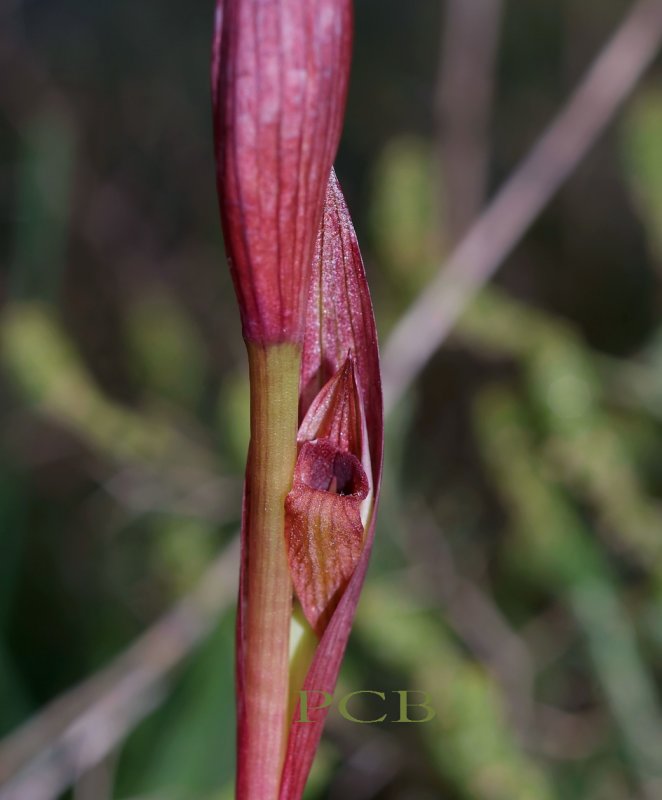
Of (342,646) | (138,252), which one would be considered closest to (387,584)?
(342,646)

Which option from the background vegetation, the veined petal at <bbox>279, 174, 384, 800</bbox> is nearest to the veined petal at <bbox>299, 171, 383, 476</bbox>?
the veined petal at <bbox>279, 174, 384, 800</bbox>

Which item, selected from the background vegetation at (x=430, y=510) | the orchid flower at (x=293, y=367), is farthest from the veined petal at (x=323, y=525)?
the background vegetation at (x=430, y=510)

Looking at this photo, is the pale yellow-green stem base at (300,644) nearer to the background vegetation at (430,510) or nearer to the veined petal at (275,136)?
the veined petal at (275,136)

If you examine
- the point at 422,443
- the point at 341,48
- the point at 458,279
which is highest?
the point at 341,48

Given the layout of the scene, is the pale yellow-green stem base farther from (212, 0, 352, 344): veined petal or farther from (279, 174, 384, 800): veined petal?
(212, 0, 352, 344): veined petal

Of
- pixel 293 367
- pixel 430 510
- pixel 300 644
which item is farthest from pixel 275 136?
pixel 430 510

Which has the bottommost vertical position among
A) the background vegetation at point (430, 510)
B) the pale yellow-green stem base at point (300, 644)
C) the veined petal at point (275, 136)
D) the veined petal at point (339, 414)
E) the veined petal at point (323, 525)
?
the background vegetation at point (430, 510)

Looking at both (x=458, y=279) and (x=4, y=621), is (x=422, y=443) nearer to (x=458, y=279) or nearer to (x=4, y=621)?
(x=458, y=279)
